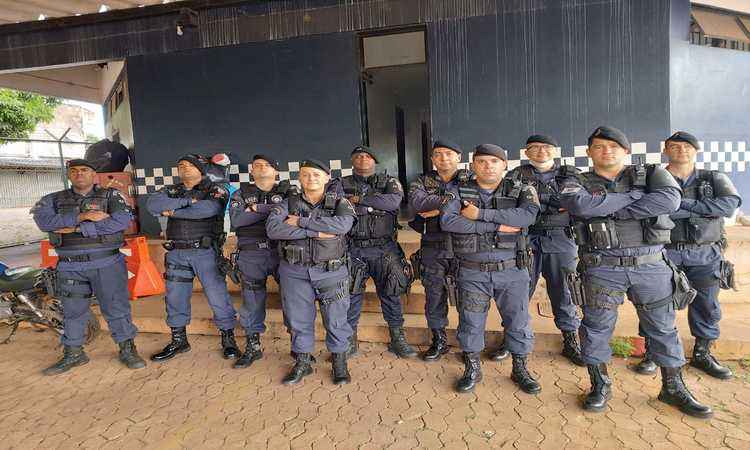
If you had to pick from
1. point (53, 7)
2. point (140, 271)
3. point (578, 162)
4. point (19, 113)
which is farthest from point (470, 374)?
point (19, 113)

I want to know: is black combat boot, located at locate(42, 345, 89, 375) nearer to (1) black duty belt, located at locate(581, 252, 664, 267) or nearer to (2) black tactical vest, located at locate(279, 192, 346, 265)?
(2) black tactical vest, located at locate(279, 192, 346, 265)

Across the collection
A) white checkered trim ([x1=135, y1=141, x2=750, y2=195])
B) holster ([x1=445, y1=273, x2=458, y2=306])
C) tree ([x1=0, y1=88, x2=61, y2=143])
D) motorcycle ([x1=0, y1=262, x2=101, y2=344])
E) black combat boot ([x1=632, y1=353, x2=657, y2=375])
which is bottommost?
black combat boot ([x1=632, y1=353, x2=657, y2=375])

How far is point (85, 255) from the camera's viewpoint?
3.96 metres

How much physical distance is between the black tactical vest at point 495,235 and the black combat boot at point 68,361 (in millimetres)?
3558

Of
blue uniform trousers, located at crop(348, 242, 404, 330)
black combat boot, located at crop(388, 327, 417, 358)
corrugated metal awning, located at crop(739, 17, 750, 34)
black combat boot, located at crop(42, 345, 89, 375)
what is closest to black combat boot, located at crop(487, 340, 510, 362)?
black combat boot, located at crop(388, 327, 417, 358)

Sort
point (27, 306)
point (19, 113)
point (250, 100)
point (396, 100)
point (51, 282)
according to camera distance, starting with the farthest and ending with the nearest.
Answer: point (19, 113)
point (396, 100)
point (250, 100)
point (27, 306)
point (51, 282)

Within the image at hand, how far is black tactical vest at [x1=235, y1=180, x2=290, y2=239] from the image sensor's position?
3852mm

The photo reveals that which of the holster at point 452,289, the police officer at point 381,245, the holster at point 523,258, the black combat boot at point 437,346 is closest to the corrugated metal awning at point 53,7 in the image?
the police officer at point 381,245

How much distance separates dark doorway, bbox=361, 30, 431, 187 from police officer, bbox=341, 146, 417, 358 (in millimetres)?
2193

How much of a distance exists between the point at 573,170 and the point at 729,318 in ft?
7.02

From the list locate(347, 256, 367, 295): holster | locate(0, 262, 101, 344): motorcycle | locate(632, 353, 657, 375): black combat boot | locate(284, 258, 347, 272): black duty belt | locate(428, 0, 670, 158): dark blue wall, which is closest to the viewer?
locate(632, 353, 657, 375): black combat boot

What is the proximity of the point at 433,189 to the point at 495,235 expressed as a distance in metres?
0.69

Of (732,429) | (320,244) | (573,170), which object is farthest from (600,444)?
A: (320,244)

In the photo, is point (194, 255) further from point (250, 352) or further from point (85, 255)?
point (250, 352)
